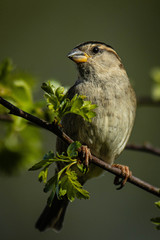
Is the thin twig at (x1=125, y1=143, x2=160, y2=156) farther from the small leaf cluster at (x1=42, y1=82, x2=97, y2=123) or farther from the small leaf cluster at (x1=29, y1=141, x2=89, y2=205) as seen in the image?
the small leaf cluster at (x1=42, y1=82, x2=97, y2=123)

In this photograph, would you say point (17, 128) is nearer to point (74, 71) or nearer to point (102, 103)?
point (102, 103)

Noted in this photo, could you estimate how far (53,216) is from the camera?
12.3 feet

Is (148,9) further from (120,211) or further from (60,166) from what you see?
(60,166)

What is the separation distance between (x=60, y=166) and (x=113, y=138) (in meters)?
0.59

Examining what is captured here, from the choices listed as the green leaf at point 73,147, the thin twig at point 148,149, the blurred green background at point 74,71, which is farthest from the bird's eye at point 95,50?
the blurred green background at point 74,71

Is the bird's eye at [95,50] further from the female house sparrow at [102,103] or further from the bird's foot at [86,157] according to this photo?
the bird's foot at [86,157]

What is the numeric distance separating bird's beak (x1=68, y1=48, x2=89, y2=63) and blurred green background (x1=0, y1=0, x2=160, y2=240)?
9.84 ft

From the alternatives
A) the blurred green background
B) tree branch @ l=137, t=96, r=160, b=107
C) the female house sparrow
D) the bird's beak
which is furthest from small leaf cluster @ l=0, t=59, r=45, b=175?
the blurred green background

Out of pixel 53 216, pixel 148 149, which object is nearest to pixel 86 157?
pixel 148 149

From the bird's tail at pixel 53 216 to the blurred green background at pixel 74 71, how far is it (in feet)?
9.88

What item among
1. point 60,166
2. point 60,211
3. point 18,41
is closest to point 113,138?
point 60,166

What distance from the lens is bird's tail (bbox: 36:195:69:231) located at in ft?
12.1

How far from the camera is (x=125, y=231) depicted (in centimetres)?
706

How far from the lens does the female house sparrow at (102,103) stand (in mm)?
3004
